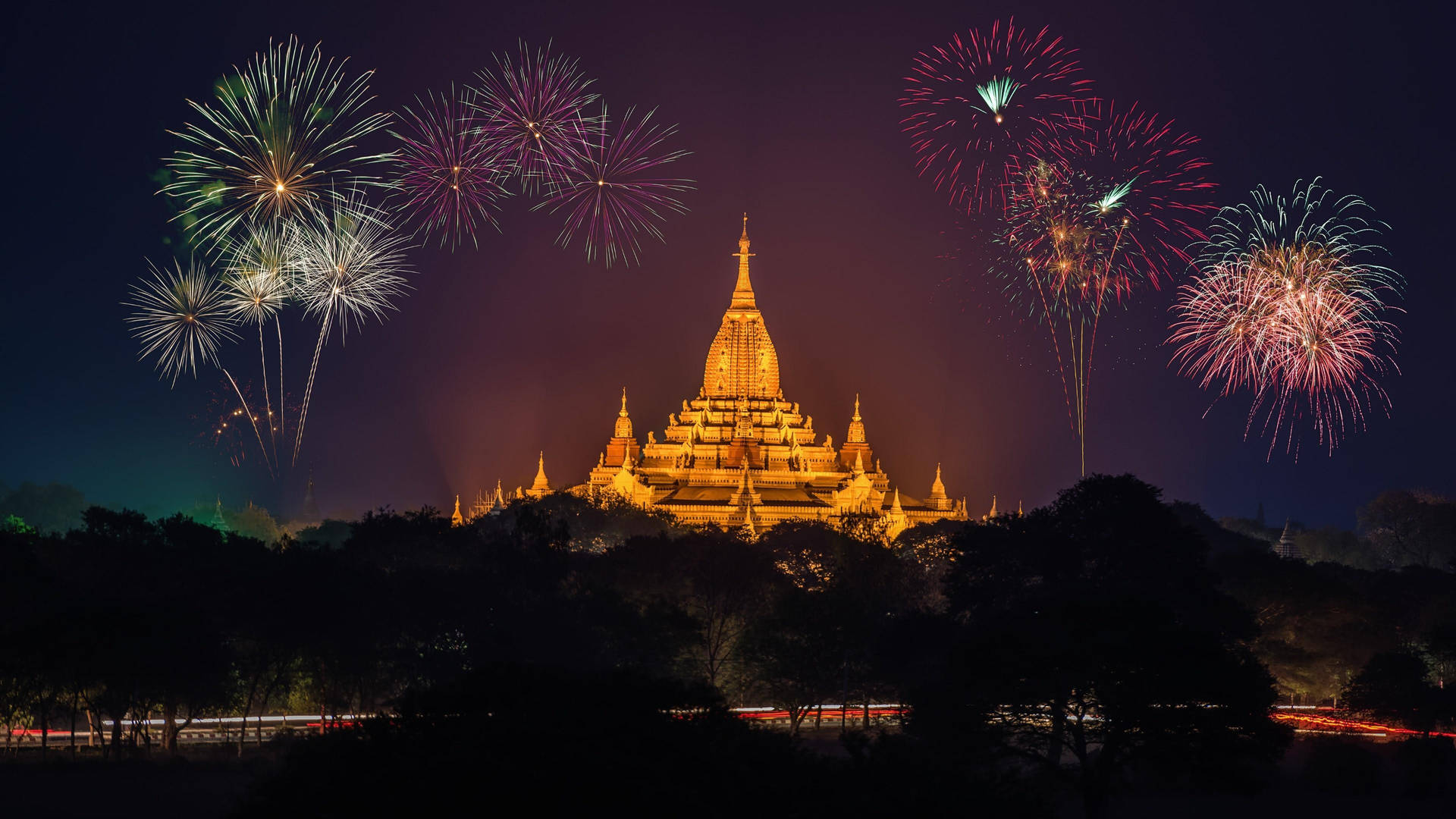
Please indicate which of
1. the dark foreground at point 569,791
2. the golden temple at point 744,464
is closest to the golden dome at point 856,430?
the golden temple at point 744,464

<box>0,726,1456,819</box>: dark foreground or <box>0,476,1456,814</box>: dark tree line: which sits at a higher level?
<box>0,476,1456,814</box>: dark tree line

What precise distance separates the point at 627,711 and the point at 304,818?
814 centimetres

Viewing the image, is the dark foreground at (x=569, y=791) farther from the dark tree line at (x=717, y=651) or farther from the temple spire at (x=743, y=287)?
the temple spire at (x=743, y=287)

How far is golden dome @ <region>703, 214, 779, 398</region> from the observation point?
504 feet

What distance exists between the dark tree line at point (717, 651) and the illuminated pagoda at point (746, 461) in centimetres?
4141

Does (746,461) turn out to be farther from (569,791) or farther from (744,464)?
(569,791)

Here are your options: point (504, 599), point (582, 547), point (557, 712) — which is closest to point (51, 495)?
point (582, 547)

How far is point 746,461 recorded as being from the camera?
14200 centimetres

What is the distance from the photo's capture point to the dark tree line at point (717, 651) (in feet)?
138

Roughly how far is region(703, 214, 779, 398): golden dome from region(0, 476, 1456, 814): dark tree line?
6031 centimetres

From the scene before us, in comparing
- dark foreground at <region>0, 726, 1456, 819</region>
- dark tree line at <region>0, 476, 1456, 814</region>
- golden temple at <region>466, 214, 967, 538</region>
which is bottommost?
dark foreground at <region>0, 726, 1456, 819</region>

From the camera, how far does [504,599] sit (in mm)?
68688

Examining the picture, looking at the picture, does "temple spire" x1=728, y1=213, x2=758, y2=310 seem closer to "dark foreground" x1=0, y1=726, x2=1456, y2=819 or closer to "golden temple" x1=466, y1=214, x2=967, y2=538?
"golden temple" x1=466, y1=214, x2=967, y2=538

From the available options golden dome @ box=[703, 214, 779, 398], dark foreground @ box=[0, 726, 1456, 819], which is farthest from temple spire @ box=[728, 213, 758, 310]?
dark foreground @ box=[0, 726, 1456, 819]
